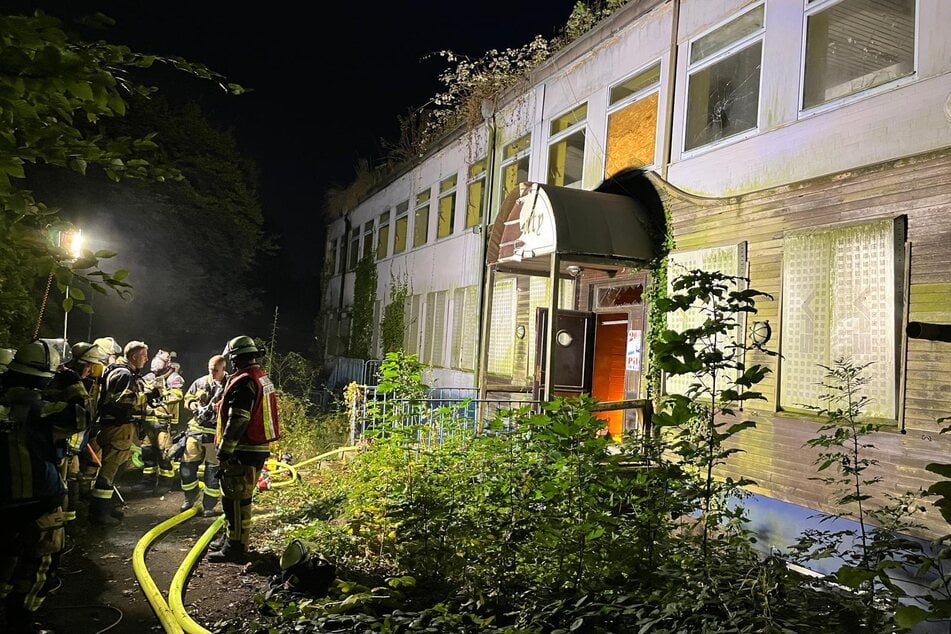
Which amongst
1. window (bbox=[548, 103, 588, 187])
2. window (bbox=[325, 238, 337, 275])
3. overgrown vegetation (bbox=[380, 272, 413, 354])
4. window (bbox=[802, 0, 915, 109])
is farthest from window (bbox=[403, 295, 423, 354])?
window (bbox=[802, 0, 915, 109])

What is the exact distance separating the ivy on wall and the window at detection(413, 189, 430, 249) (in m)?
3.60

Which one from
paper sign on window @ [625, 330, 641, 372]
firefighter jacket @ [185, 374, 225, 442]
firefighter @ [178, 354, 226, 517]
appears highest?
paper sign on window @ [625, 330, 641, 372]

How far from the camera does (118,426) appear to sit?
7297mm

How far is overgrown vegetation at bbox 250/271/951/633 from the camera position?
3.12 m

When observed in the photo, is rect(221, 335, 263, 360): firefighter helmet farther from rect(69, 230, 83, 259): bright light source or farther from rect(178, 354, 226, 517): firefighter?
rect(69, 230, 83, 259): bright light source

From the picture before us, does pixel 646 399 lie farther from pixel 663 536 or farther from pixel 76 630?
pixel 76 630

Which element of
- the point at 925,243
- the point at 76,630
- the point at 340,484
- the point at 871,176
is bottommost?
the point at 76,630

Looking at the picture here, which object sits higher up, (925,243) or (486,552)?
(925,243)

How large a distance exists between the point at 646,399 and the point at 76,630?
645 cm

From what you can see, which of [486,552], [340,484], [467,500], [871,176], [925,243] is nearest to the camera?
[486,552]

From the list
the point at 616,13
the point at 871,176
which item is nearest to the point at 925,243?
the point at 871,176

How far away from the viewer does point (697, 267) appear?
24.7 feet

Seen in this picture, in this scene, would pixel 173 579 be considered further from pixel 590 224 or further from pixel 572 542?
pixel 590 224

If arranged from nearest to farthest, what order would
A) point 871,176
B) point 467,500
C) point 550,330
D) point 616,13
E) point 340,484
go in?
point 467,500 → point 871,176 → point 340,484 → point 550,330 → point 616,13
